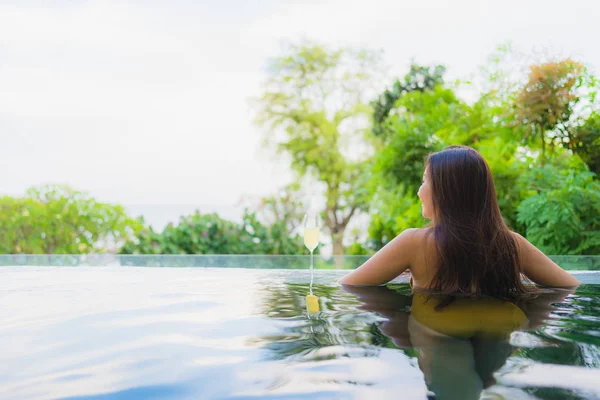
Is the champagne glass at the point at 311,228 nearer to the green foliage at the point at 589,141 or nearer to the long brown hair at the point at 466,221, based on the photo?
the long brown hair at the point at 466,221

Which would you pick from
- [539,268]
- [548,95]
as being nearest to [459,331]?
[539,268]

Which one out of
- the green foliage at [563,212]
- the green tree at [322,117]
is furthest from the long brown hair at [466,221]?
the green tree at [322,117]

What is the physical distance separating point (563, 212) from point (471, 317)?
4.89m

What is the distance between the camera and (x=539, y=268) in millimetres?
2939

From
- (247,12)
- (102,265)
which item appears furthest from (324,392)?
(247,12)

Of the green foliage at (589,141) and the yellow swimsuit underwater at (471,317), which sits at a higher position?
the green foliage at (589,141)

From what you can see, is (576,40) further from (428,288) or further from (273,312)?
(273,312)

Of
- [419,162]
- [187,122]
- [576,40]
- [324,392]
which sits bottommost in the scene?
[324,392]

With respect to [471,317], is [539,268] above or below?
above

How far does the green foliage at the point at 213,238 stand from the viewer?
746 cm

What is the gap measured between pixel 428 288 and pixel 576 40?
6.46 metres

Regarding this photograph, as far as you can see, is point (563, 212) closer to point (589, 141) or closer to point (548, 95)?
point (589, 141)

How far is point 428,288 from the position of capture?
284 centimetres

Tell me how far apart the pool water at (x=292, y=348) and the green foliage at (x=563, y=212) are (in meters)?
3.77
